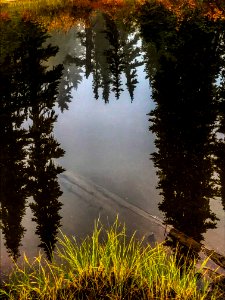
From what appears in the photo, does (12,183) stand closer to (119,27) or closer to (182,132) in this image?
(182,132)

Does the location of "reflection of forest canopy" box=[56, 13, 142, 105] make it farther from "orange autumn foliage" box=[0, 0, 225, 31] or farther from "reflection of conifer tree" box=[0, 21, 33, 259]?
"reflection of conifer tree" box=[0, 21, 33, 259]

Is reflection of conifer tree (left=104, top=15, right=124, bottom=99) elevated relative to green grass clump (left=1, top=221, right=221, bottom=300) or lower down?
elevated

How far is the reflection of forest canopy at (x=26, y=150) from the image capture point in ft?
36.3

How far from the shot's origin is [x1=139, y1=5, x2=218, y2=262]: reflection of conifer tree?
402 inches

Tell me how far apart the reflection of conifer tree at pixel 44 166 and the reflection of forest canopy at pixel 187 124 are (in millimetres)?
3374

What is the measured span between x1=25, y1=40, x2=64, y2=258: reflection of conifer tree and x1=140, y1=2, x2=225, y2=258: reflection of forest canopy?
337 cm

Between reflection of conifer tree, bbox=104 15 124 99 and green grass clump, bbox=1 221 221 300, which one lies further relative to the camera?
reflection of conifer tree, bbox=104 15 124 99

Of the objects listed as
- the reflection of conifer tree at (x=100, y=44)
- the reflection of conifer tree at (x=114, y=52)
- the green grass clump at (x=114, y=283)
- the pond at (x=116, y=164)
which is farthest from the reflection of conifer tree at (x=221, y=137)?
the reflection of conifer tree at (x=100, y=44)

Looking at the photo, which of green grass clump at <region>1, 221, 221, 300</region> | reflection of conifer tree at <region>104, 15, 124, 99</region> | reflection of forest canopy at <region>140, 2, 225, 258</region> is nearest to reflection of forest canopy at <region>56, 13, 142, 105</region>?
reflection of conifer tree at <region>104, 15, 124, 99</region>

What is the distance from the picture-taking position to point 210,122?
48.9 ft

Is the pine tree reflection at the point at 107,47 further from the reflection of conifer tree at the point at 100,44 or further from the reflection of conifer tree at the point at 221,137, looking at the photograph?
the reflection of conifer tree at the point at 221,137

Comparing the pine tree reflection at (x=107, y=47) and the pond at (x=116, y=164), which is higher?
the pine tree reflection at (x=107, y=47)

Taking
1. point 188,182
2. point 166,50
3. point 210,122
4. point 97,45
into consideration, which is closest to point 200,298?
A: point 188,182

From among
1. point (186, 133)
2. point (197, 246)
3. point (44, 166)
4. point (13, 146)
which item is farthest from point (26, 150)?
point (197, 246)
